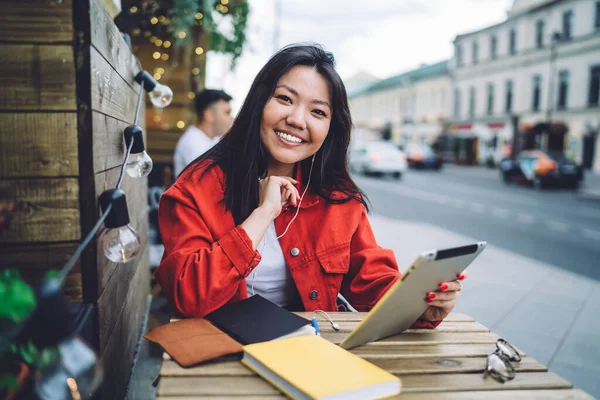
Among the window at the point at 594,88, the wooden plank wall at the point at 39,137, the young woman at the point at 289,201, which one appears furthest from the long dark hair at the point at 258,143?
the window at the point at 594,88

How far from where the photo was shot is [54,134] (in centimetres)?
125

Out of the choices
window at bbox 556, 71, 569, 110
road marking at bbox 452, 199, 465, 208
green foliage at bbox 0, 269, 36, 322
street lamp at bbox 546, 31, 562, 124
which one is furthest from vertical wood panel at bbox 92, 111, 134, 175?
window at bbox 556, 71, 569, 110

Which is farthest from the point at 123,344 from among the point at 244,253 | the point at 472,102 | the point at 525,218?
the point at 472,102

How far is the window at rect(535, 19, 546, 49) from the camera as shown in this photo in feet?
94.0

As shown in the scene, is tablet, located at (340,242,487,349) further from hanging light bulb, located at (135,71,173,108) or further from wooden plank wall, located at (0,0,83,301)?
hanging light bulb, located at (135,71,173,108)

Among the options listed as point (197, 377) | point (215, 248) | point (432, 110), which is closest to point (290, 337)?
point (197, 377)

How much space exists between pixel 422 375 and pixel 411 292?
0.65ft

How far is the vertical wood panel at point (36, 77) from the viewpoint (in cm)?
120

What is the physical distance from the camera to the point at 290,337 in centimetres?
130

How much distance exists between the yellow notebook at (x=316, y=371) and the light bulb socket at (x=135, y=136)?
0.87 m

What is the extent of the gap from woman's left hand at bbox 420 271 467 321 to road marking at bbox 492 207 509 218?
30.0 ft

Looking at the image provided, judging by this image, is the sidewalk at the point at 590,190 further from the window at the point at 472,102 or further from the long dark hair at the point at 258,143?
the window at the point at 472,102

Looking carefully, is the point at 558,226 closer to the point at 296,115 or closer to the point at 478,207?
the point at 478,207

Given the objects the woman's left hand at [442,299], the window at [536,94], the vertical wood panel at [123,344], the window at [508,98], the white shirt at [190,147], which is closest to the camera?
the woman's left hand at [442,299]
